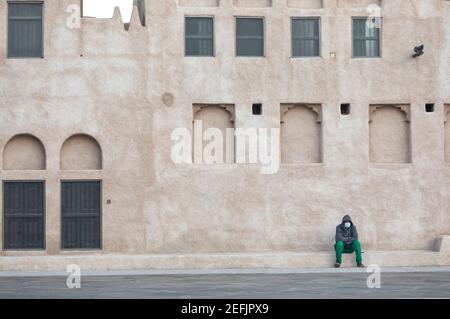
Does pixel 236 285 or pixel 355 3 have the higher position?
A: pixel 355 3

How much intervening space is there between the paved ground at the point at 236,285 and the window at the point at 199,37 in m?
6.56

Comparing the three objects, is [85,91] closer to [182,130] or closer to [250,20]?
[182,130]

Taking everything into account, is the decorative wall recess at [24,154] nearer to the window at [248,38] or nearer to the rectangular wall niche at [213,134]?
the rectangular wall niche at [213,134]

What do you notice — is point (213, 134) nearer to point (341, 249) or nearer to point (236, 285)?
point (341, 249)

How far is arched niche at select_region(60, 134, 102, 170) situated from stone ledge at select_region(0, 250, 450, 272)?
2605mm

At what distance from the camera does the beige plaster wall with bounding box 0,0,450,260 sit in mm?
28484

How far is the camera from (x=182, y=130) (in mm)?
28672

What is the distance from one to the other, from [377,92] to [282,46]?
3.01m

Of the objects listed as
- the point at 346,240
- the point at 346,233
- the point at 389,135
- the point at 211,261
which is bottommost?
the point at 211,261

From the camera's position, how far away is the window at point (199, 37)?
29109 millimetres

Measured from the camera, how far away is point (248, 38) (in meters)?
29.3

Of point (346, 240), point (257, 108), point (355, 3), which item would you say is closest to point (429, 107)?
point (355, 3)

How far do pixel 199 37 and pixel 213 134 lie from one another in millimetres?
2775
